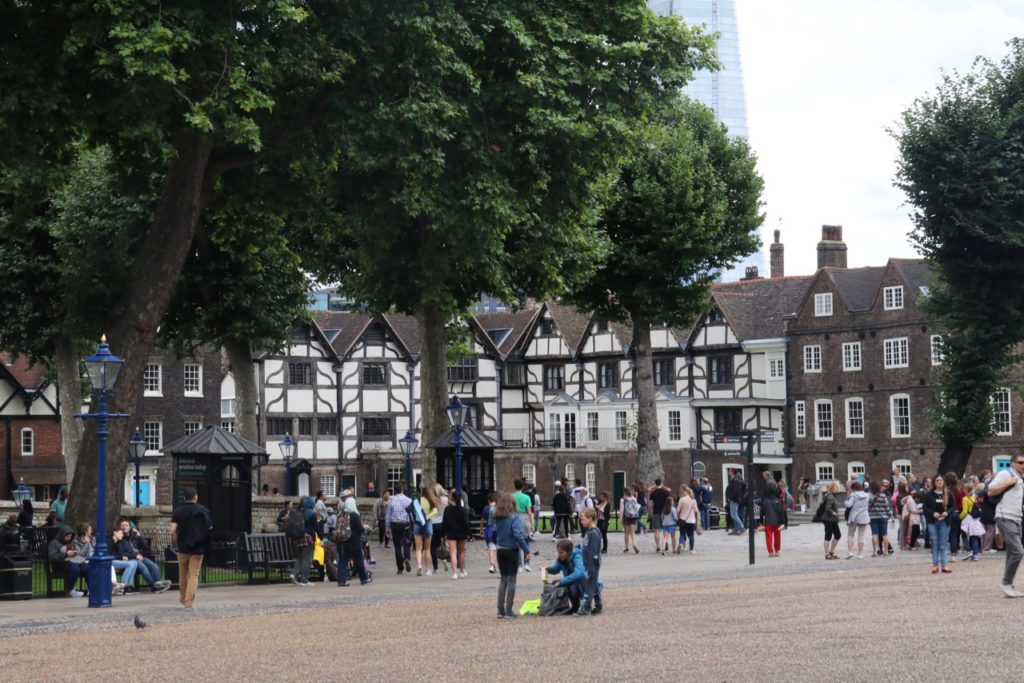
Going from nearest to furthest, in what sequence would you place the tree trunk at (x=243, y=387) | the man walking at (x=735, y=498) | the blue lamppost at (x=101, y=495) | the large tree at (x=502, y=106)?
the blue lamppost at (x=101, y=495) → the large tree at (x=502, y=106) → the tree trunk at (x=243, y=387) → the man walking at (x=735, y=498)

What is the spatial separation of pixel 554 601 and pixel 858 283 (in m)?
52.7

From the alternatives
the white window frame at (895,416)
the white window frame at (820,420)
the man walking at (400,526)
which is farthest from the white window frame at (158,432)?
the man walking at (400,526)

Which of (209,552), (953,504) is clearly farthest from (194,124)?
(953,504)

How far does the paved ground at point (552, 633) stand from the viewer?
48.6 feet

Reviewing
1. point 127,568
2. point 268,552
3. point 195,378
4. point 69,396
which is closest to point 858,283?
point 195,378

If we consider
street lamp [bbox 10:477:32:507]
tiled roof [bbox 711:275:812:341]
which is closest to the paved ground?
street lamp [bbox 10:477:32:507]

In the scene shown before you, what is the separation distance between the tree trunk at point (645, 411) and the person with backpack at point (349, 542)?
68.8 ft

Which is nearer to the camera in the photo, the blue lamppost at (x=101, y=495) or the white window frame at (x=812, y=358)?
the blue lamppost at (x=101, y=495)

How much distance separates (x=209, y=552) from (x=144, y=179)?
7845 mm

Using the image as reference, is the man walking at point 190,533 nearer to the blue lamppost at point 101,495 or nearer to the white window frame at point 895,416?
the blue lamppost at point 101,495

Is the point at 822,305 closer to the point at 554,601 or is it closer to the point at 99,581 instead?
the point at 554,601

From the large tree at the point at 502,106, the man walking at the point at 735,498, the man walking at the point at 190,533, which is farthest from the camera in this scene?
the man walking at the point at 735,498

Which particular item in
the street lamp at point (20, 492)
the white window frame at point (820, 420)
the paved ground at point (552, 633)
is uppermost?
the white window frame at point (820, 420)

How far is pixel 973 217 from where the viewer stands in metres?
43.9
